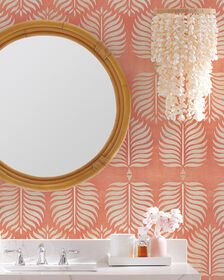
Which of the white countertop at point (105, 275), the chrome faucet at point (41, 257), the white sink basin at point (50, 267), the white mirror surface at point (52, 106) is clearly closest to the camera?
the white countertop at point (105, 275)

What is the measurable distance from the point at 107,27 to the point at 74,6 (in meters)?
0.20

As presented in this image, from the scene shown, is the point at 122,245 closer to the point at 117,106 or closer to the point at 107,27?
the point at 117,106

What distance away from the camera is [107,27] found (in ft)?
11.7

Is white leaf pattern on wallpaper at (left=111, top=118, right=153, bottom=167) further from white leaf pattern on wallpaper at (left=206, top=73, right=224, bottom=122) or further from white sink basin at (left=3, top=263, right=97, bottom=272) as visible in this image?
white sink basin at (left=3, top=263, right=97, bottom=272)

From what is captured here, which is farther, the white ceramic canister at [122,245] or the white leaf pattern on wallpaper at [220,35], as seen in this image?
the white leaf pattern on wallpaper at [220,35]

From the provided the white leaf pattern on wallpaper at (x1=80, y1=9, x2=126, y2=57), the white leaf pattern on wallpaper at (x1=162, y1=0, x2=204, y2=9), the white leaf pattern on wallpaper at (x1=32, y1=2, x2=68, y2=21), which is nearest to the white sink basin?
the white leaf pattern on wallpaper at (x1=80, y1=9, x2=126, y2=57)

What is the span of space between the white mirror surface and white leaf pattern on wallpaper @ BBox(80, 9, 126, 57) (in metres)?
0.11

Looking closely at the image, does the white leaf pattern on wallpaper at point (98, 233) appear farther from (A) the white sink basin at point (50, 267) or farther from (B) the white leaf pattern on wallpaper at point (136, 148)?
(B) the white leaf pattern on wallpaper at point (136, 148)

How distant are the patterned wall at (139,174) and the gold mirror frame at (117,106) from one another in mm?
50

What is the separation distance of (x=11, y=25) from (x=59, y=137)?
615 millimetres

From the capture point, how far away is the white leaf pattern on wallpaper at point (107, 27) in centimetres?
357

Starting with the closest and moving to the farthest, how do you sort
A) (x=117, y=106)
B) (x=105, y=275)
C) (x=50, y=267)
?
(x=105, y=275)
(x=50, y=267)
(x=117, y=106)

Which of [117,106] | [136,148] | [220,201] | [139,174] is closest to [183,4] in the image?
[117,106]

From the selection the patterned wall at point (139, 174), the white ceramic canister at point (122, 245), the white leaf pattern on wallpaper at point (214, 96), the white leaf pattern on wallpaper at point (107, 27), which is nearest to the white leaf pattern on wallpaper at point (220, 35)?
the patterned wall at point (139, 174)
